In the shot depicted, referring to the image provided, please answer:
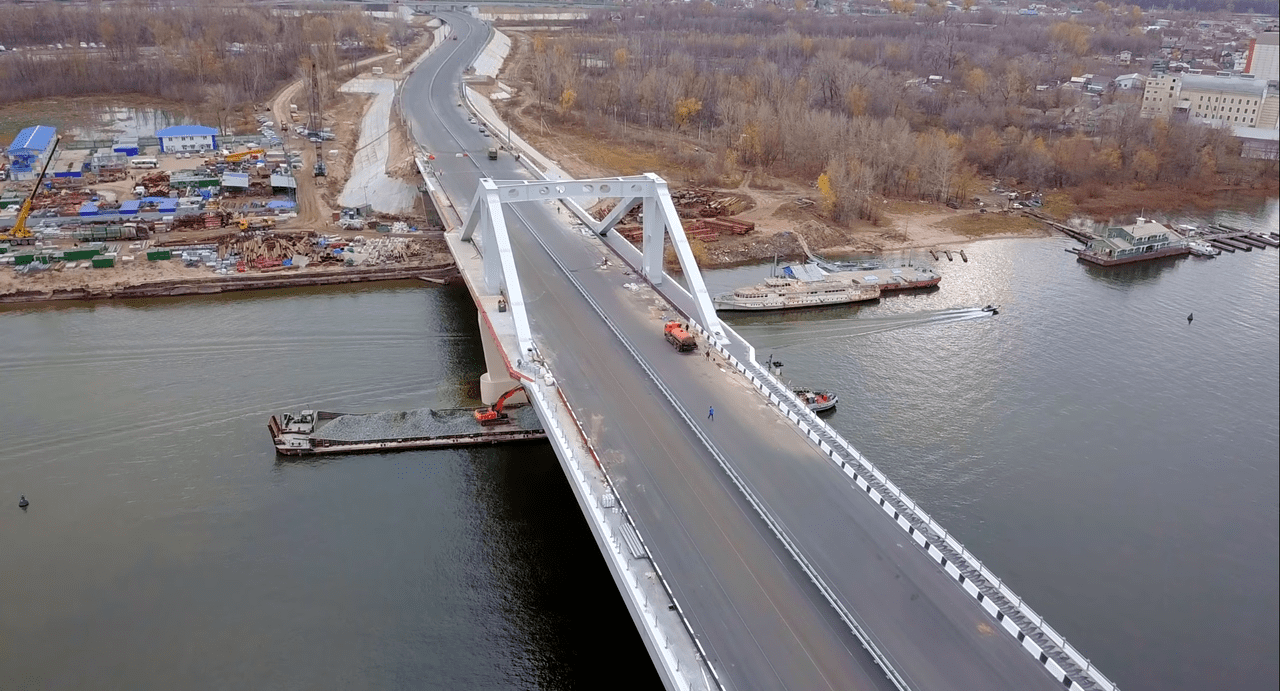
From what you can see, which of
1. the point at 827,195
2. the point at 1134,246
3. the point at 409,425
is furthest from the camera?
the point at 827,195

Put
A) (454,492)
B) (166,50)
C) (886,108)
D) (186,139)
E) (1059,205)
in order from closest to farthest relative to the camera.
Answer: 1. (454,492)
2. (1059,205)
3. (186,139)
4. (886,108)
5. (166,50)

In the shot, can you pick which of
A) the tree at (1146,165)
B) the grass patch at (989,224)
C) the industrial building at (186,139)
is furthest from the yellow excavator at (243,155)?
the tree at (1146,165)

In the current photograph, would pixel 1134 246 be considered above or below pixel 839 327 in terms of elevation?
above

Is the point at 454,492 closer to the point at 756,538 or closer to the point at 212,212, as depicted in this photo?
the point at 756,538

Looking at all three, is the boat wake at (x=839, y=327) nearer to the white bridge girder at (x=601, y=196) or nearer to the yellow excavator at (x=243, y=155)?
the white bridge girder at (x=601, y=196)

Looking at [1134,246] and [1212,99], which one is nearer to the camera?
[1134,246]

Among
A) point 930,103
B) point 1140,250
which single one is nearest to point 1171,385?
point 1140,250

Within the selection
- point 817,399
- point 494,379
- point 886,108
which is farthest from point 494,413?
point 886,108

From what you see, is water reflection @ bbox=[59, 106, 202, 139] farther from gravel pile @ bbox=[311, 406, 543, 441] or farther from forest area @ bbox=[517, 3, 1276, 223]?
gravel pile @ bbox=[311, 406, 543, 441]
